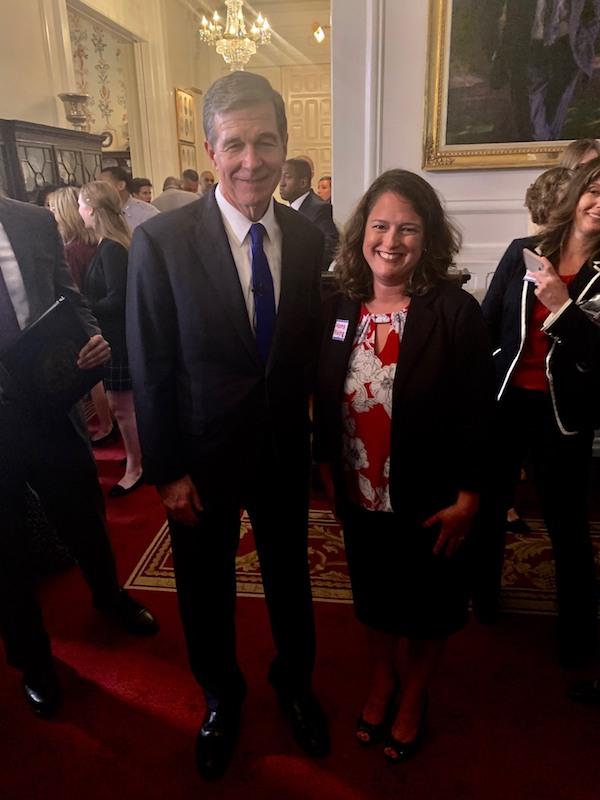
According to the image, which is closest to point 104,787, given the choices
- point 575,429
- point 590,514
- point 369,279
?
point 369,279

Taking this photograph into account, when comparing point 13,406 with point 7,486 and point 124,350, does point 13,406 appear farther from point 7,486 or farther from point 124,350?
point 124,350

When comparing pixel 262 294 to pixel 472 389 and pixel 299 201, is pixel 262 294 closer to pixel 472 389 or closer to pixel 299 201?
pixel 472 389

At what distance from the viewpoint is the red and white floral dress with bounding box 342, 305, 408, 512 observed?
1.44 m

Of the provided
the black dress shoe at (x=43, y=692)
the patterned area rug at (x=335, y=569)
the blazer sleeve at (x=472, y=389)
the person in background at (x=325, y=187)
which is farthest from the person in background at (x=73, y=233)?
the person in background at (x=325, y=187)

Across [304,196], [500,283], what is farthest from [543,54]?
[500,283]

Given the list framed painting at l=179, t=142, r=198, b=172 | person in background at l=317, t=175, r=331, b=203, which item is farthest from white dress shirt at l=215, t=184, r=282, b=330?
framed painting at l=179, t=142, r=198, b=172

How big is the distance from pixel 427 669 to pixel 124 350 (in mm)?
2263

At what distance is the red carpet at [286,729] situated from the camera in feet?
5.45

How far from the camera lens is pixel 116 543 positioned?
286cm

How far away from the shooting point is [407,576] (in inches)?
63.2

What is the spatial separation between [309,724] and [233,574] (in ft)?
1.70

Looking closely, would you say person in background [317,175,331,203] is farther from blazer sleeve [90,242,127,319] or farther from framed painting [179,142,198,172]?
blazer sleeve [90,242,127,319]

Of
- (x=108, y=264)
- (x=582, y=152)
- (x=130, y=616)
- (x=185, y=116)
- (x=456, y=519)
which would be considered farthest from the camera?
(x=185, y=116)

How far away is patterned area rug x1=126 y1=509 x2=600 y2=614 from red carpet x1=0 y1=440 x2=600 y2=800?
0.45ft
